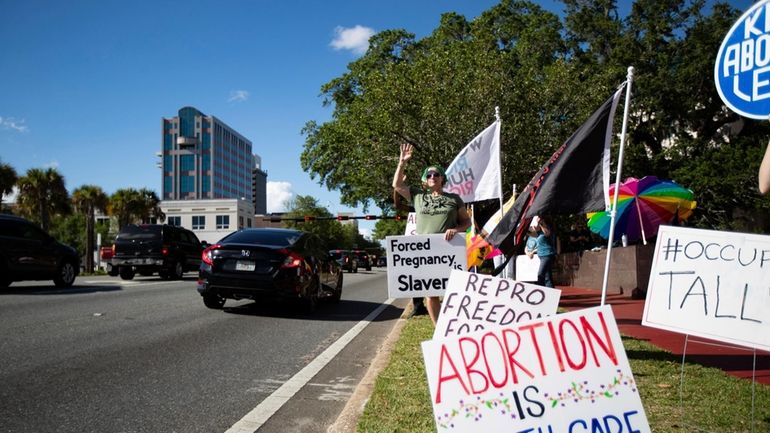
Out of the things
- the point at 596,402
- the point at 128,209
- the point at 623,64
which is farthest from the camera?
the point at 128,209

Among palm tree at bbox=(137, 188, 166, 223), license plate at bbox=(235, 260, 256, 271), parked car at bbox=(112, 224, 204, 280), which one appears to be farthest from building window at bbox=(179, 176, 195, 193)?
license plate at bbox=(235, 260, 256, 271)

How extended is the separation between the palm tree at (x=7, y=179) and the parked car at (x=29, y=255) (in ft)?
78.1

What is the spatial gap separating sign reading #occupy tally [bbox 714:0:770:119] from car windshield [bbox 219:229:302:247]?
25.0 feet

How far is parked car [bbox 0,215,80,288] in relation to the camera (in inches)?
504

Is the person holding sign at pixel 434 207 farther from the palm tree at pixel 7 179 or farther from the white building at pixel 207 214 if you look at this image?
the white building at pixel 207 214

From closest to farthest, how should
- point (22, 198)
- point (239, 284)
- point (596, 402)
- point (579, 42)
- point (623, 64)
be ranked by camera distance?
point (596, 402) < point (239, 284) < point (623, 64) < point (579, 42) < point (22, 198)

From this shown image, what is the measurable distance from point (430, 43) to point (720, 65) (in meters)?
31.7

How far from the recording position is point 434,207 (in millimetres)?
5570

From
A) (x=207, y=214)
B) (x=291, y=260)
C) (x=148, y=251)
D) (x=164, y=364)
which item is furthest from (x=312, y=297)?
(x=207, y=214)

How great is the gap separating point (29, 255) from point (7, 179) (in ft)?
82.3

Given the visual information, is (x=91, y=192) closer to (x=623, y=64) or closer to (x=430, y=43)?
(x=430, y=43)

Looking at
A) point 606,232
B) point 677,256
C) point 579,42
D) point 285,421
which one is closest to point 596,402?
point 677,256

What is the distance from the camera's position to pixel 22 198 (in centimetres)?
3766

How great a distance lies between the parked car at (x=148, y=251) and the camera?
19719 millimetres
